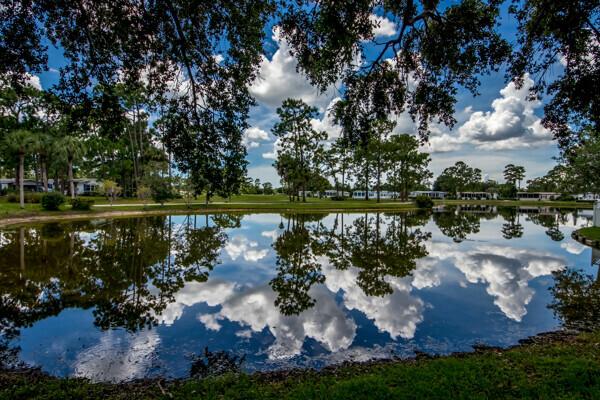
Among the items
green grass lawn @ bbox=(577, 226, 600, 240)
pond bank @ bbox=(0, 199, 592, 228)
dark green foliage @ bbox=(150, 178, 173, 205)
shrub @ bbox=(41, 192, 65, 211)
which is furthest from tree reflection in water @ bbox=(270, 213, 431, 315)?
shrub @ bbox=(41, 192, 65, 211)

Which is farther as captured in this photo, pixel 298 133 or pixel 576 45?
pixel 298 133

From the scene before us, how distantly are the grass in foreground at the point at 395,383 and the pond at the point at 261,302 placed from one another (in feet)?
1.75

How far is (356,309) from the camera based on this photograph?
6.85 meters

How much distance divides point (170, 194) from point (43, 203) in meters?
12.4

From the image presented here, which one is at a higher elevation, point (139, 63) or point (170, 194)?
point (139, 63)

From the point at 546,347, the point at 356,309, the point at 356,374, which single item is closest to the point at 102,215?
the point at 356,309

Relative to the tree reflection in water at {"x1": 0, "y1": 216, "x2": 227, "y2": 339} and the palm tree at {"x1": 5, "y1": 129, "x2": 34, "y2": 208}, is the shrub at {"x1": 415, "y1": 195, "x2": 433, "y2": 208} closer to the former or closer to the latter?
the tree reflection in water at {"x1": 0, "y1": 216, "x2": 227, "y2": 339}

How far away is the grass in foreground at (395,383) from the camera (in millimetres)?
3270

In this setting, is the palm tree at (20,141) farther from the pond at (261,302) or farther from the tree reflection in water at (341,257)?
the tree reflection in water at (341,257)

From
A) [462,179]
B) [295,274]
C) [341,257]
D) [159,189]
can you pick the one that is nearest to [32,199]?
[159,189]

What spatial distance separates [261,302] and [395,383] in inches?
172

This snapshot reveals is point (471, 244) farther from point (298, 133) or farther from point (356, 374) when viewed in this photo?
point (298, 133)

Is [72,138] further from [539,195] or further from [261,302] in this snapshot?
[539,195]

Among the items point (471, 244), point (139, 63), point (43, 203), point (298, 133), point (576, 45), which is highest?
point (298, 133)
